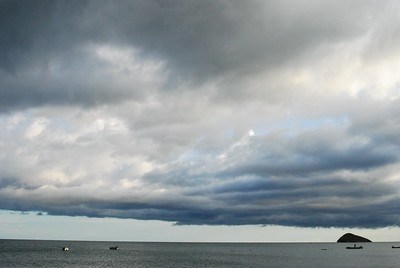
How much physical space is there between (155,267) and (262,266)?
150 ft

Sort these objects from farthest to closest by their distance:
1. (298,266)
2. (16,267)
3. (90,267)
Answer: (298,266)
(90,267)
(16,267)

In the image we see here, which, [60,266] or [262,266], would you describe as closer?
[60,266]

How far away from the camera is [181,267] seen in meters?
164

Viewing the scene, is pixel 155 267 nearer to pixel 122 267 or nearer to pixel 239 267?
pixel 122 267

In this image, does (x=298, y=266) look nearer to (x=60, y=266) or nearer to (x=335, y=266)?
(x=335, y=266)

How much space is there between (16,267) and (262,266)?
321 ft

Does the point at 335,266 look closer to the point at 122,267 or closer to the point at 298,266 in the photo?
the point at 298,266

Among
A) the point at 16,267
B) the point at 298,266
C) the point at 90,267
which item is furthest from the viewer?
the point at 298,266

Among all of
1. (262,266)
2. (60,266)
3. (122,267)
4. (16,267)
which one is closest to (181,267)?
(122,267)

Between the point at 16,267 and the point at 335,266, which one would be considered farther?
the point at 335,266

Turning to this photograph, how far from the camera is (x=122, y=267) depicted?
16175 centimetres

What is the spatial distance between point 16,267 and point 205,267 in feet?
235

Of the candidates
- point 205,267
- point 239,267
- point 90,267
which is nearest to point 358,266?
point 239,267

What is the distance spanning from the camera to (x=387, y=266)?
177375 mm
